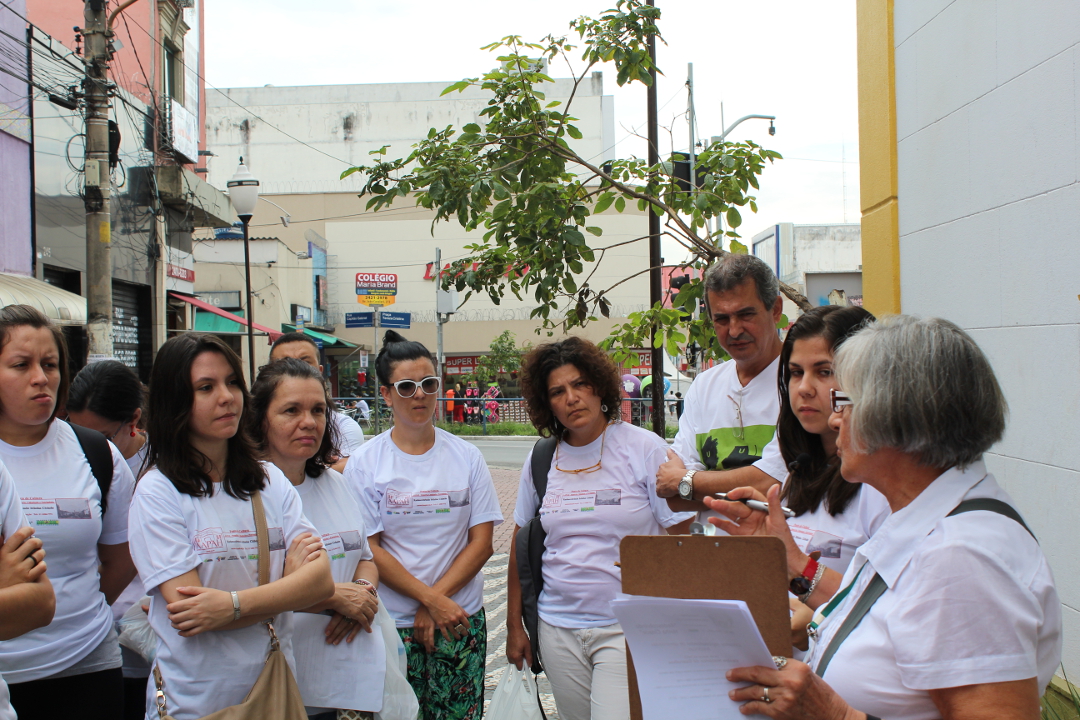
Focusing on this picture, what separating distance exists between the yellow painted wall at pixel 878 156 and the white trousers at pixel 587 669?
3.22 m

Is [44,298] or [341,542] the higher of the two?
[44,298]

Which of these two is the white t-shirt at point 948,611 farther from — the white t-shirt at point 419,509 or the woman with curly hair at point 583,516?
the white t-shirt at point 419,509

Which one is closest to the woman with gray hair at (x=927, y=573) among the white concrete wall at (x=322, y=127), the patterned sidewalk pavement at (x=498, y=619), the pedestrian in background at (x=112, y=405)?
the patterned sidewalk pavement at (x=498, y=619)

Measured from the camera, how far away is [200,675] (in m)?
2.34

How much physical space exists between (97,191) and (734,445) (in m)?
8.68

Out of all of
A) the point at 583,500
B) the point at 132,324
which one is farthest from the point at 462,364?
the point at 583,500

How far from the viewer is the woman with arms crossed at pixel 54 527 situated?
8.74ft

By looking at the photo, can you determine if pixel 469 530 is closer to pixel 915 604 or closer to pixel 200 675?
pixel 200 675

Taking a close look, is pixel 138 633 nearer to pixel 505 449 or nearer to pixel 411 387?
pixel 411 387

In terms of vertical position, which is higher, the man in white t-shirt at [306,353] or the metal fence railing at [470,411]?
the man in white t-shirt at [306,353]

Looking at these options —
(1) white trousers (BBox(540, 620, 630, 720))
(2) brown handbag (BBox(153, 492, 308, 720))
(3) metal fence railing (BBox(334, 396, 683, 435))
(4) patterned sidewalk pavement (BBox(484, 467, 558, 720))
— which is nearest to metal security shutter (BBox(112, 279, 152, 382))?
(3) metal fence railing (BBox(334, 396, 683, 435))

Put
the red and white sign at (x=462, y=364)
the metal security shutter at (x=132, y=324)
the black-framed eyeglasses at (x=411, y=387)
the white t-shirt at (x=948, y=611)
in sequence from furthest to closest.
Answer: the red and white sign at (x=462, y=364) → the metal security shutter at (x=132, y=324) → the black-framed eyeglasses at (x=411, y=387) → the white t-shirt at (x=948, y=611)

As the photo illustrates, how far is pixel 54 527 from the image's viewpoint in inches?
108

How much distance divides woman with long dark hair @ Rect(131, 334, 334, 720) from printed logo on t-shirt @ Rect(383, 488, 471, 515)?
739 millimetres
